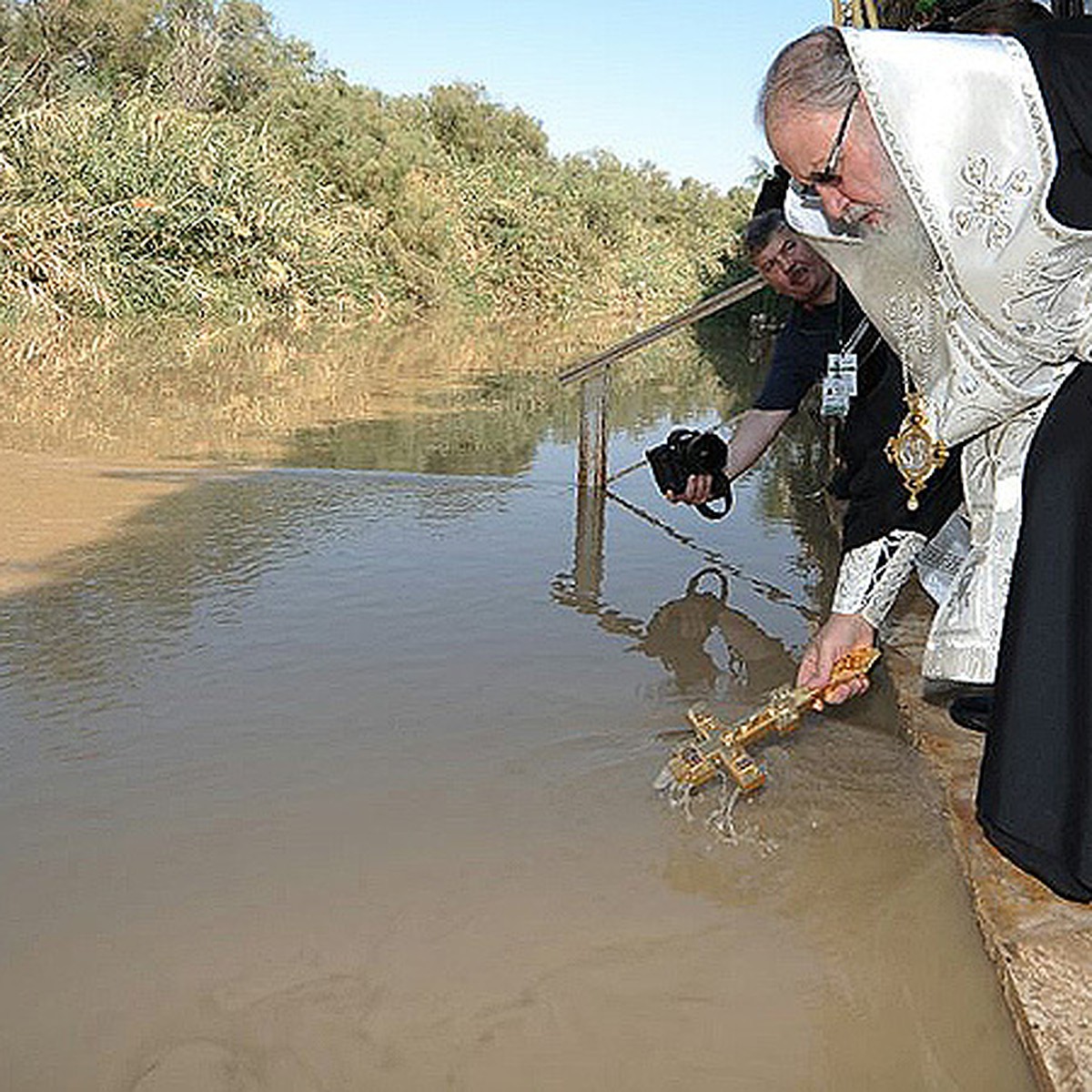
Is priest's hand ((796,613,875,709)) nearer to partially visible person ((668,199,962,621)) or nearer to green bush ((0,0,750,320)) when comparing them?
partially visible person ((668,199,962,621))

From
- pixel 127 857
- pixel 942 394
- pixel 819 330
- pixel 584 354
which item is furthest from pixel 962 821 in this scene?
pixel 584 354

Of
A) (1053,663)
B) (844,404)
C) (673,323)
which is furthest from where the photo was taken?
(673,323)

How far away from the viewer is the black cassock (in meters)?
1.98

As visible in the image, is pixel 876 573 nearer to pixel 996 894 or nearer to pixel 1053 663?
pixel 1053 663

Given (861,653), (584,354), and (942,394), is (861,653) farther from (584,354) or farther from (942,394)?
(584,354)

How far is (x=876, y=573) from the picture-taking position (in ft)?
7.64

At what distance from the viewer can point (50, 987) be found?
2.29 metres

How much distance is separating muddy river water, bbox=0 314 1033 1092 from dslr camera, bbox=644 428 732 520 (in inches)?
16.8

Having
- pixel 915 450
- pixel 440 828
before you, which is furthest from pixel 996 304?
pixel 440 828

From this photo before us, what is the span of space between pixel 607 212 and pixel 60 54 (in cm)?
1538

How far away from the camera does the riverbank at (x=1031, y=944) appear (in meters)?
1.90

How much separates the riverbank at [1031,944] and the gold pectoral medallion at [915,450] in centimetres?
73

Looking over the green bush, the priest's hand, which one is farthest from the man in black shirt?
the green bush

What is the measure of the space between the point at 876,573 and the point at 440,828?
3.80 feet
